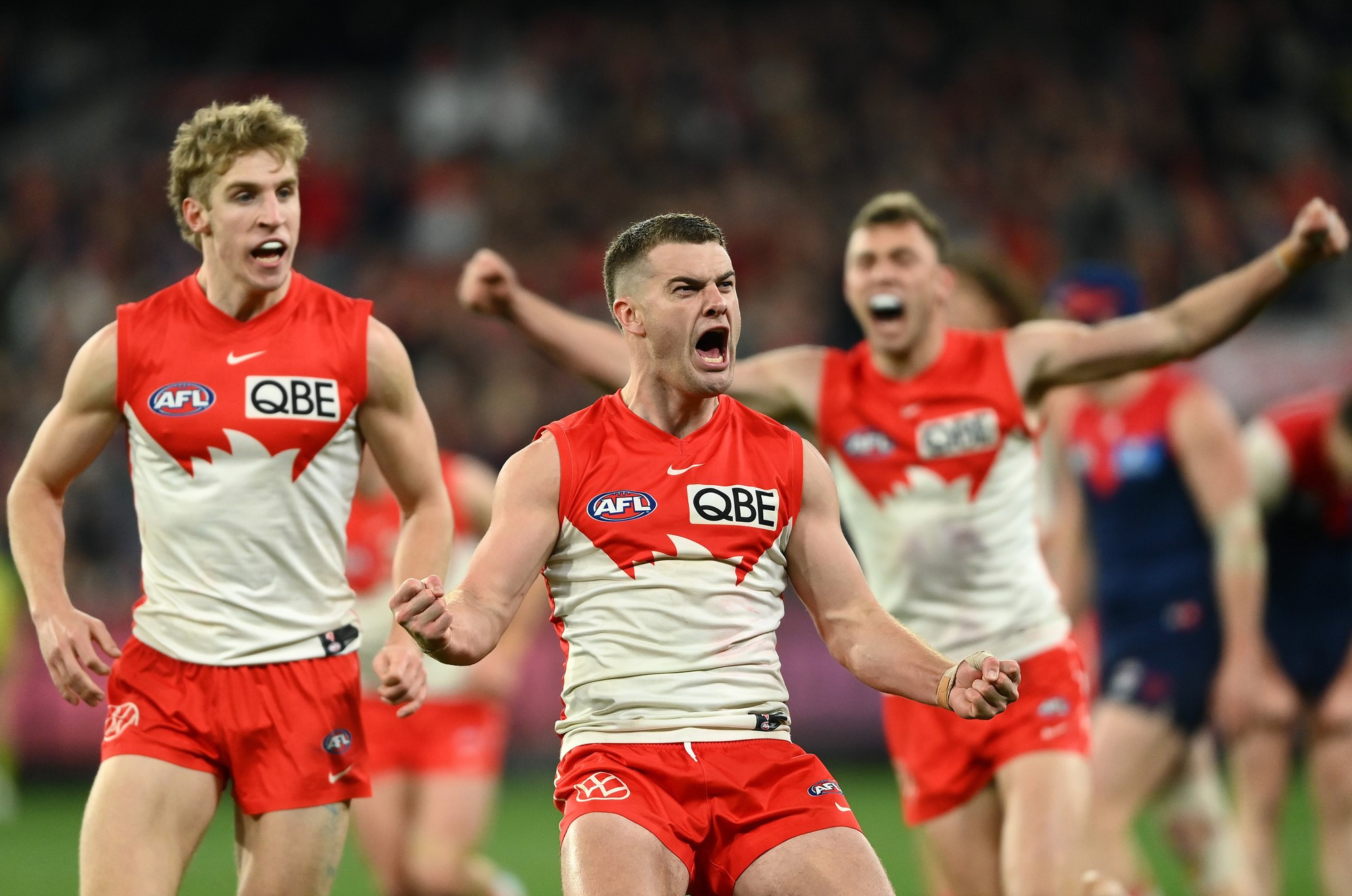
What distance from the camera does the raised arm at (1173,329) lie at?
593 centimetres

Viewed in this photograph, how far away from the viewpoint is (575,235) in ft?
60.6

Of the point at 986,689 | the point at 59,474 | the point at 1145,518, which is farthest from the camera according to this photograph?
the point at 1145,518

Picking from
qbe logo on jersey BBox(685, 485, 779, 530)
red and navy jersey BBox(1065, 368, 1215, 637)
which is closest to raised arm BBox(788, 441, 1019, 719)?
qbe logo on jersey BBox(685, 485, 779, 530)

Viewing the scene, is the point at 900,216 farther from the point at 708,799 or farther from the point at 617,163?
the point at 617,163

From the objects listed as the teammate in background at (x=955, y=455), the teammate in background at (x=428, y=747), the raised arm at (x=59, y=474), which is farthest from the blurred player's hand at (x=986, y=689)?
the teammate in background at (x=428, y=747)

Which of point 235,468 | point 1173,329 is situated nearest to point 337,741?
point 235,468

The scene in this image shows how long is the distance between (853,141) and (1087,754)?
13413 millimetres

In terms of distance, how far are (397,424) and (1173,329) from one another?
2.88 metres

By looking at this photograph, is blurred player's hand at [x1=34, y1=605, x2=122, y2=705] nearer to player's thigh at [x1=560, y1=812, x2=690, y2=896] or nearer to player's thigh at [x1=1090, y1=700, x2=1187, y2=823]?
player's thigh at [x1=560, y1=812, x2=690, y2=896]

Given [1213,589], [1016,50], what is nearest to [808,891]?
[1213,589]

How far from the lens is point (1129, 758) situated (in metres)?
7.51

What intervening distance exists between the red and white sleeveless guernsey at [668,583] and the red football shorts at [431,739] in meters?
3.50

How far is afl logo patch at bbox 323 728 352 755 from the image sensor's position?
5.25 m

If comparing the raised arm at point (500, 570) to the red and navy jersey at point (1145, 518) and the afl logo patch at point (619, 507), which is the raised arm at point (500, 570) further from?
the red and navy jersey at point (1145, 518)
